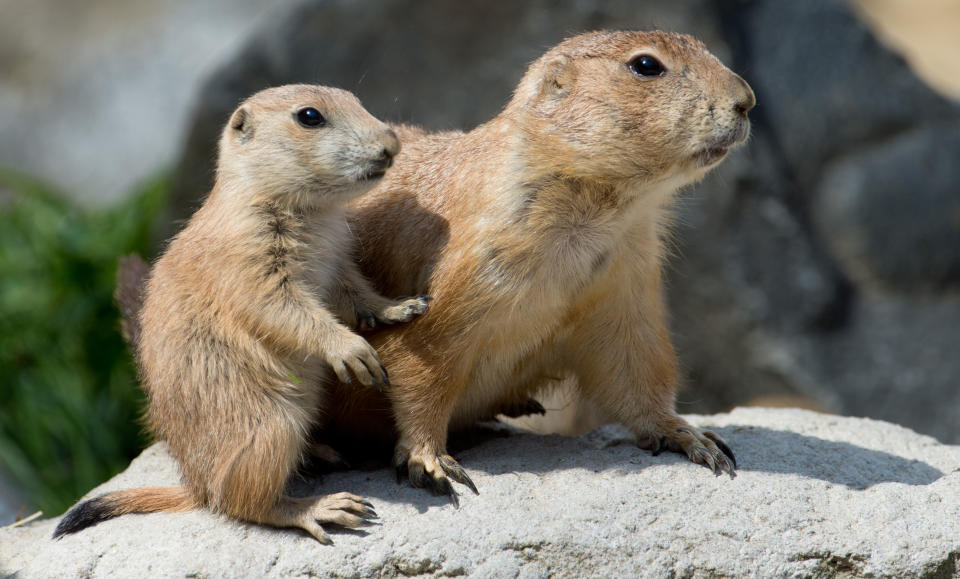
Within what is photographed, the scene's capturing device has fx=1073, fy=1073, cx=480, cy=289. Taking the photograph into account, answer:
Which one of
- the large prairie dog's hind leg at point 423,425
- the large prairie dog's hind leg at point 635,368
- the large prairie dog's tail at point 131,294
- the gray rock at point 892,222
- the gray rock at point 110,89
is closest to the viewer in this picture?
the large prairie dog's hind leg at point 423,425

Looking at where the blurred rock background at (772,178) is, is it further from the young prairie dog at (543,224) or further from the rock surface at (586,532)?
the rock surface at (586,532)

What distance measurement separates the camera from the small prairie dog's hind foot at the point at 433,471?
15.3 ft

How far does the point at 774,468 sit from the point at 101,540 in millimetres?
3056

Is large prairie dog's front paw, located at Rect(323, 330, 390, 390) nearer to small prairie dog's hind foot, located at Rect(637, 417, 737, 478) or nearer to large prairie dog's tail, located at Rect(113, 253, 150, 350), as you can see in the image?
small prairie dog's hind foot, located at Rect(637, 417, 737, 478)

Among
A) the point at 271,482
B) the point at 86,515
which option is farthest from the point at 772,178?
the point at 86,515

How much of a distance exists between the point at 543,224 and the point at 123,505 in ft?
7.61

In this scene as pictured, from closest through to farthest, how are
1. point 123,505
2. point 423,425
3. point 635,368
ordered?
point 423,425 → point 123,505 → point 635,368

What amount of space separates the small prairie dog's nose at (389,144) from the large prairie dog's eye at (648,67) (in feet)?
3.55

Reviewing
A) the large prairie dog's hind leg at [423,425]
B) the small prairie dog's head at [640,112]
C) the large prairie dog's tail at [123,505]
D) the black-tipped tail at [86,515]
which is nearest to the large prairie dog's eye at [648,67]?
the small prairie dog's head at [640,112]

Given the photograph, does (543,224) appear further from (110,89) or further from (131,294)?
(110,89)

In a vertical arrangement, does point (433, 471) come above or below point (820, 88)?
below

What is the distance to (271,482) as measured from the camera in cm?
449

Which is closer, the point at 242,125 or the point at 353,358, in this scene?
the point at 353,358

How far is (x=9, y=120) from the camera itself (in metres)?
15.5
